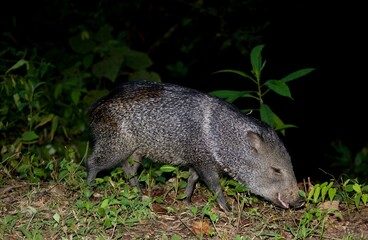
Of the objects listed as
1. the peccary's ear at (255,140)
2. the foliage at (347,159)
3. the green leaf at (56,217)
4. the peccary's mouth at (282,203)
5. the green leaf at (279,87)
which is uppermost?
the green leaf at (279,87)

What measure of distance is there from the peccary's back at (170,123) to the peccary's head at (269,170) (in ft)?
0.29

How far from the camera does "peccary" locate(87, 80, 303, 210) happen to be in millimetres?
4664

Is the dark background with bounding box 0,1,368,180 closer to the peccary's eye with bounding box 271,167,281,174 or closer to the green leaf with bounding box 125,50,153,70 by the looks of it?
the green leaf with bounding box 125,50,153,70

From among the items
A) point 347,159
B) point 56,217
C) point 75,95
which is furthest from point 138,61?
point 56,217

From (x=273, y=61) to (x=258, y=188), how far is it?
3.77 metres

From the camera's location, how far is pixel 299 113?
8.40 m

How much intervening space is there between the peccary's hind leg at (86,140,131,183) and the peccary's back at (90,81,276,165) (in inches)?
2.4

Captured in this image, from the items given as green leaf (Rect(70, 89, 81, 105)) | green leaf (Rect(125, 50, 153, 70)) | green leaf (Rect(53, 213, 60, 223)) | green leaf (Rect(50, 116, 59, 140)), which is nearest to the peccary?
green leaf (Rect(53, 213, 60, 223))

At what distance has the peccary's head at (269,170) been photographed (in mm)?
4566

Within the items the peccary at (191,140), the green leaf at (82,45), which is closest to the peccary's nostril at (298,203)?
the peccary at (191,140)

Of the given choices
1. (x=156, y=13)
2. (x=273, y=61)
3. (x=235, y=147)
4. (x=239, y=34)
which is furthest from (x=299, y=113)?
(x=235, y=147)

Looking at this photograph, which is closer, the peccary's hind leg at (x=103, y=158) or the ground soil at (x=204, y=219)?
the ground soil at (x=204, y=219)

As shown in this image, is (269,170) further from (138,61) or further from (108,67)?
(138,61)

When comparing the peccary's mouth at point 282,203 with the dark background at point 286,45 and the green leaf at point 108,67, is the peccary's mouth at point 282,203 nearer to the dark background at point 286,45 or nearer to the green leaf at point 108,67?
the green leaf at point 108,67
